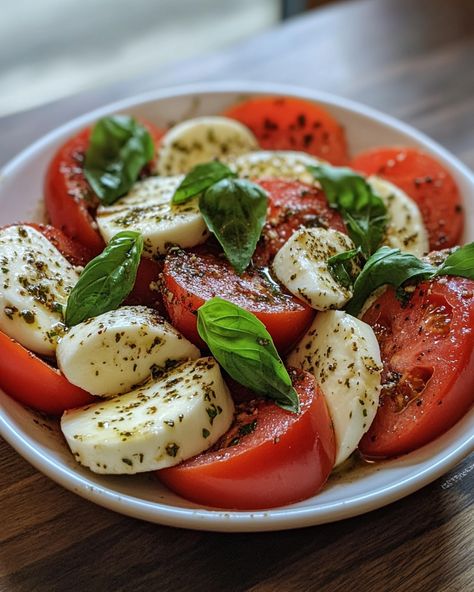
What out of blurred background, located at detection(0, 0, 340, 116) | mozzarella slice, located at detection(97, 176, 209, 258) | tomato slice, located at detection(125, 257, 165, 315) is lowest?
tomato slice, located at detection(125, 257, 165, 315)

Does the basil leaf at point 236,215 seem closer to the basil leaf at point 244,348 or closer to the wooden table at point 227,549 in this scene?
the basil leaf at point 244,348

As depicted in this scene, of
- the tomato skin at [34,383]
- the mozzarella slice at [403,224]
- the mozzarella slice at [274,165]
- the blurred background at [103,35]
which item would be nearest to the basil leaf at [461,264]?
the mozzarella slice at [403,224]

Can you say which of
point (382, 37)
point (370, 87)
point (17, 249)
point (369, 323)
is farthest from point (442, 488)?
point (382, 37)

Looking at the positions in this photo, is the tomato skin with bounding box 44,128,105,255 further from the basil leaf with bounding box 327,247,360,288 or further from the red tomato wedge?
the basil leaf with bounding box 327,247,360,288

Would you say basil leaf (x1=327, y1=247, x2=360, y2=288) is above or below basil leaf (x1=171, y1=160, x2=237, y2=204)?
below

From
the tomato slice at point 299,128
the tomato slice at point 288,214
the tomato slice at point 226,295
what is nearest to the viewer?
the tomato slice at point 226,295

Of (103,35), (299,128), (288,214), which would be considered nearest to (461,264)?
(288,214)

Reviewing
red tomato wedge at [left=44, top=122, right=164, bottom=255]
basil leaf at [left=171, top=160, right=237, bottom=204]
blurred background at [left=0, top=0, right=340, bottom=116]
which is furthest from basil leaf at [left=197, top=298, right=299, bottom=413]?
blurred background at [left=0, top=0, right=340, bottom=116]
